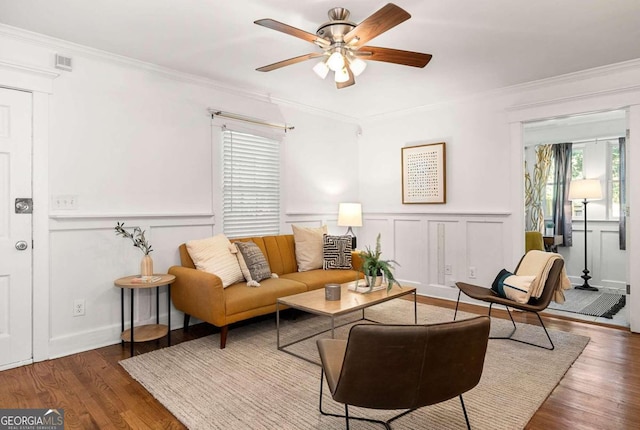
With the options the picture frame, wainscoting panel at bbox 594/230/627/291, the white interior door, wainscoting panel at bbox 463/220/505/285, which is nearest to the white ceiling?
the white interior door

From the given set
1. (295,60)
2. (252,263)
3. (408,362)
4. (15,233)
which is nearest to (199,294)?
(252,263)

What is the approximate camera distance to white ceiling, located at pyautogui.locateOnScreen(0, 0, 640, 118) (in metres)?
2.54

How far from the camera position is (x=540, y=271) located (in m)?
3.24

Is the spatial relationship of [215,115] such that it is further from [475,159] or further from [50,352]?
[475,159]

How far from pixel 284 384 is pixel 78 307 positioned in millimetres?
1966

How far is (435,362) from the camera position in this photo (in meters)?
1.59

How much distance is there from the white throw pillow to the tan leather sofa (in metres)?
0.09

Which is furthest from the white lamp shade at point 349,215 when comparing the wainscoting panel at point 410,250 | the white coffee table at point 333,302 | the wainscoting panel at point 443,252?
the white coffee table at point 333,302

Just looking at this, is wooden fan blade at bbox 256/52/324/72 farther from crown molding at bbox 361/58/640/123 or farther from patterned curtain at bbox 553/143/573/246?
patterned curtain at bbox 553/143/573/246

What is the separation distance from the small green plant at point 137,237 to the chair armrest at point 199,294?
0.30 meters

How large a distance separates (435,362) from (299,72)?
312cm

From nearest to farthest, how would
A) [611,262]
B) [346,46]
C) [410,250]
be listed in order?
[346,46] → [410,250] → [611,262]

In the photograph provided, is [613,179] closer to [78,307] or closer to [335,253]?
[335,253]

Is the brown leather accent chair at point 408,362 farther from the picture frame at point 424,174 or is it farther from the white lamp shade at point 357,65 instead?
the picture frame at point 424,174
